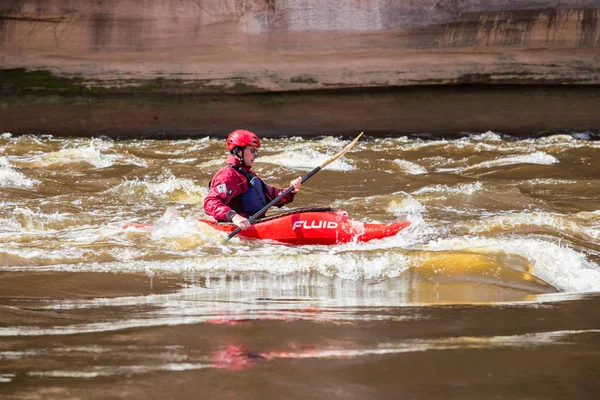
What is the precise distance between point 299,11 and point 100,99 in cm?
346

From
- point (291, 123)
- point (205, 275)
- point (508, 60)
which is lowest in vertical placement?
point (205, 275)

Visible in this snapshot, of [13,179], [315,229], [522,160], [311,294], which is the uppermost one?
[522,160]

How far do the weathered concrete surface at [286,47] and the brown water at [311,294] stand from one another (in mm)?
3965

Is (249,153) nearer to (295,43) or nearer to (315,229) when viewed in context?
(315,229)

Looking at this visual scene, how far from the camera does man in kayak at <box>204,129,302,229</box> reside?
5.64 m

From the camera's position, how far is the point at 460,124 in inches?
494

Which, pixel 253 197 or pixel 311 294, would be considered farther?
pixel 253 197

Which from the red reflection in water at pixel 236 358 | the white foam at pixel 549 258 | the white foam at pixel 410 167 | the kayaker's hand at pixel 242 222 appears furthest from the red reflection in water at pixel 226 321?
the white foam at pixel 410 167

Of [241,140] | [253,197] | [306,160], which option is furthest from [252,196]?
[306,160]

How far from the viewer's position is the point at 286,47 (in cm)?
1295

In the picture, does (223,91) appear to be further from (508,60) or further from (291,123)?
(508,60)

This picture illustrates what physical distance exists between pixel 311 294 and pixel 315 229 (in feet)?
5.61

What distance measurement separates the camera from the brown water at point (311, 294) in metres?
2.38

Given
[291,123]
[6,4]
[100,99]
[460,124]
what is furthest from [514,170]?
[6,4]
